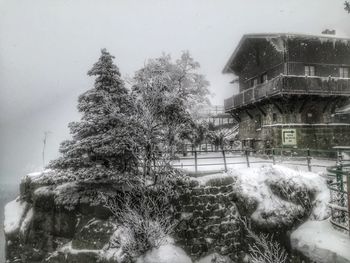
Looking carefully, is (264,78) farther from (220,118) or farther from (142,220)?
(142,220)

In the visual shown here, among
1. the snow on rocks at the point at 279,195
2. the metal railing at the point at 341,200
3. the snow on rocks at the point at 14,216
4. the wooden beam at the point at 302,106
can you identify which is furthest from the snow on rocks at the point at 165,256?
the wooden beam at the point at 302,106

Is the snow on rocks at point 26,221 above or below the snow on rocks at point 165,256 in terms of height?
above

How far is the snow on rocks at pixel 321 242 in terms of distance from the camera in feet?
25.1

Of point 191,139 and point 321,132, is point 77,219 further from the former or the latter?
point 321,132

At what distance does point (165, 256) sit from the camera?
35.7 feet

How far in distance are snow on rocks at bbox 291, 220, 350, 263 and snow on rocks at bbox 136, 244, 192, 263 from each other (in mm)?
4377

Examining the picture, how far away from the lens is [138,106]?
1362cm

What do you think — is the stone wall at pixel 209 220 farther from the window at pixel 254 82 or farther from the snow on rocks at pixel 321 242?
the window at pixel 254 82

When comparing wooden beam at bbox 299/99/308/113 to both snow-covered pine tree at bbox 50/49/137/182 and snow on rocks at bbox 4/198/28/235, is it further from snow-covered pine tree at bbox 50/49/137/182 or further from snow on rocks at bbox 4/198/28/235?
snow on rocks at bbox 4/198/28/235

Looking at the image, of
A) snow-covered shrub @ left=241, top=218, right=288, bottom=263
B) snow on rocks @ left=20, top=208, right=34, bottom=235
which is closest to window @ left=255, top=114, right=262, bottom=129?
snow-covered shrub @ left=241, top=218, right=288, bottom=263

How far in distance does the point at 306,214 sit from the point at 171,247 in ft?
19.0

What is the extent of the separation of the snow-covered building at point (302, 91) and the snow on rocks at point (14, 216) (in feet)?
53.8

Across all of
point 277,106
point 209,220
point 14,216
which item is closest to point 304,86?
point 277,106

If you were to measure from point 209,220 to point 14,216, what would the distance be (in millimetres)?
9332
